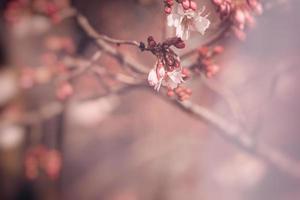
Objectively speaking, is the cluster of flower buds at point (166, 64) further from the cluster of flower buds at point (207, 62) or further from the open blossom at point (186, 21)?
the cluster of flower buds at point (207, 62)

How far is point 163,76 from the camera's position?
2.77ft

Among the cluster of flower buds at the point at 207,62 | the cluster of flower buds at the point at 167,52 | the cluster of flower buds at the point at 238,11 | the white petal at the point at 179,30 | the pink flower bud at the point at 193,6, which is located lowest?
the cluster of flower buds at the point at 167,52

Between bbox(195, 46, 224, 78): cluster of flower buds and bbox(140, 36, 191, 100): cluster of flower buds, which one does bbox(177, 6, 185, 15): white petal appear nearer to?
bbox(140, 36, 191, 100): cluster of flower buds

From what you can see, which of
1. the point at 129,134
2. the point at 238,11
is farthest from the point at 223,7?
the point at 129,134

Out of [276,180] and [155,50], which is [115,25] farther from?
[155,50]

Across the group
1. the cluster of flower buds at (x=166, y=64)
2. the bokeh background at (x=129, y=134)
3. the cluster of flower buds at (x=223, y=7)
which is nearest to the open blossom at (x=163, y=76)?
the cluster of flower buds at (x=166, y=64)

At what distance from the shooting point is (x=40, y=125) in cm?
204

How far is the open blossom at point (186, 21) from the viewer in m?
0.83

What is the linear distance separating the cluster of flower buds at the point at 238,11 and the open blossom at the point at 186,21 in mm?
55

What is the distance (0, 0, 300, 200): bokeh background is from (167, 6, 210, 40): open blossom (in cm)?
73

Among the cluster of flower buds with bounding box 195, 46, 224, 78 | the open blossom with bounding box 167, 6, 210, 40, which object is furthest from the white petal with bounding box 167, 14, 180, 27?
the cluster of flower buds with bounding box 195, 46, 224, 78

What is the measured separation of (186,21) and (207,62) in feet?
0.64

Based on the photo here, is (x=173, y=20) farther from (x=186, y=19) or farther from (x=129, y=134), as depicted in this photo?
(x=129, y=134)

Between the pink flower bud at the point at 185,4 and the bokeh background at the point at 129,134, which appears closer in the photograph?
the pink flower bud at the point at 185,4
